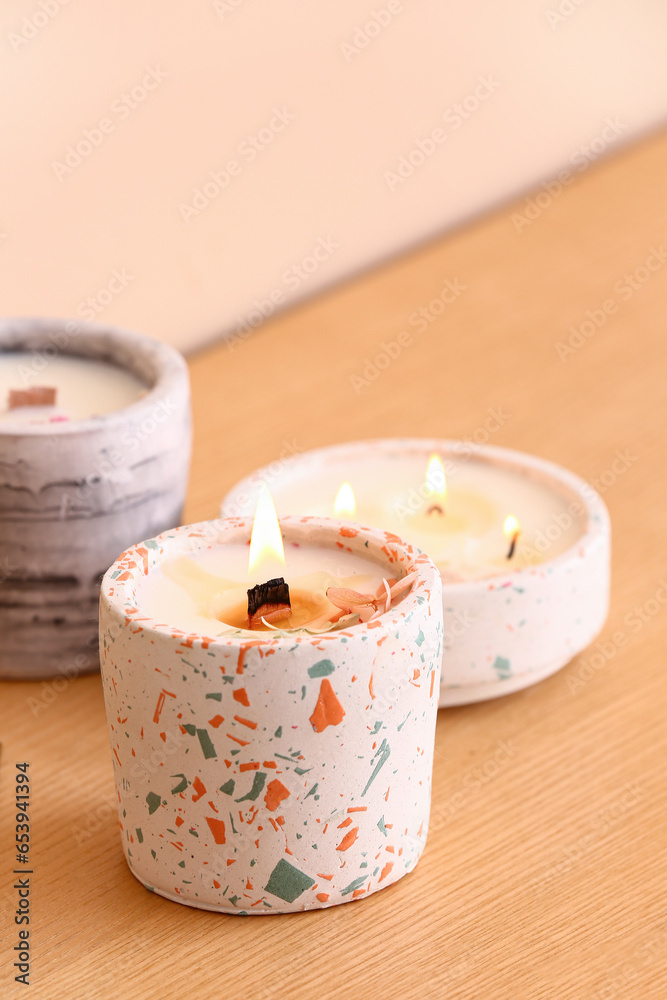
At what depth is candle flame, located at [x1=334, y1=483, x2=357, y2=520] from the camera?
0.83 meters

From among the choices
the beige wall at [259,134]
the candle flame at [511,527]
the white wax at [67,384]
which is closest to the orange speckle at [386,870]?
the candle flame at [511,527]

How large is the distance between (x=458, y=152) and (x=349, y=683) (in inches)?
42.2

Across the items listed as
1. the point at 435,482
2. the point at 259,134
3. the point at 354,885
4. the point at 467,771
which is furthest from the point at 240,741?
the point at 259,134

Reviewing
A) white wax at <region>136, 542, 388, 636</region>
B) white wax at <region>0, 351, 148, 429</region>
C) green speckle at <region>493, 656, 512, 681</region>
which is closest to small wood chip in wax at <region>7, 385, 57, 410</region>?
white wax at <region>0, 351, 148, 429</region>

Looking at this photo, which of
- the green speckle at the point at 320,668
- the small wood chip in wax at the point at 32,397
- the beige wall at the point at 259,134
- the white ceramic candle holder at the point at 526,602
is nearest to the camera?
the green speckle at the point at 320,668

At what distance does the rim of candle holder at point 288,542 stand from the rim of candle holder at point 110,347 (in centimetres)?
17

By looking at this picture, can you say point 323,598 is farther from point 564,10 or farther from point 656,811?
point 564,10

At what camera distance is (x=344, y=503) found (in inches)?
32.8

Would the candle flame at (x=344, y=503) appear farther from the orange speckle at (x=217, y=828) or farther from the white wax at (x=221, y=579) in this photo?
the orange speckle at (x=217, y=828)

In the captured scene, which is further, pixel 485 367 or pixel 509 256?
pixel 509 256

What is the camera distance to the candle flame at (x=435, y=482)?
34.4 inches

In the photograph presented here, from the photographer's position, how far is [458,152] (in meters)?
1.51

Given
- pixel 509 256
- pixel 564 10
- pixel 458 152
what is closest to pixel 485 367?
pixel 509 256

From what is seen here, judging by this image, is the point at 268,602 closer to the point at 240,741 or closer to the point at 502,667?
the point at 240,741
